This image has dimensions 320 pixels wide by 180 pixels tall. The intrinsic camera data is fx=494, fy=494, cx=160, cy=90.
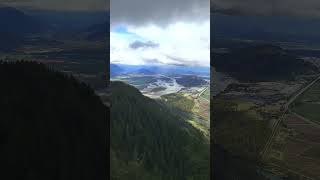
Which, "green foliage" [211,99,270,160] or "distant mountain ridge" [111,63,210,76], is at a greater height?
"distant mountain ridge" [111,63,210,76]

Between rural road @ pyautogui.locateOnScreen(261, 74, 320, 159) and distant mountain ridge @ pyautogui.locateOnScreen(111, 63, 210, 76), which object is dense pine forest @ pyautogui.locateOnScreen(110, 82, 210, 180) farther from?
rural road @ pyautogui.locateOnScreen(261, 74, 320, 159)

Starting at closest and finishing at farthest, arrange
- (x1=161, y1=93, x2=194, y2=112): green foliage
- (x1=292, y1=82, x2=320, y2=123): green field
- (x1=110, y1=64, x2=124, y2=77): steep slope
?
(x1=292, y1=82, x2=320, y2=123): green field < (x1=110, y1=64, x2=124, y2=77): steep slope < (x1=161, y1=93, x2=194, y2=112): green foliage

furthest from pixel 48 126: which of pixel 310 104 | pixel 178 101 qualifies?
pixel 310 104

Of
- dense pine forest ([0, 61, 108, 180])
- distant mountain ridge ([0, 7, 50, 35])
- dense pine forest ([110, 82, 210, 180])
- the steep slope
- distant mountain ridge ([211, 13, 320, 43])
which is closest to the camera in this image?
dense pine forest ([0, 61, 108, 180])

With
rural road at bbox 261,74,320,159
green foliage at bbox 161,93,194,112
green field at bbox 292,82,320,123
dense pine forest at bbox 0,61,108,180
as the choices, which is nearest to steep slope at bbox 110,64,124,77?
green foliage at bbox 161,93,194,112

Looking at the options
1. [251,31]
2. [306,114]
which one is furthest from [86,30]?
[306,114]

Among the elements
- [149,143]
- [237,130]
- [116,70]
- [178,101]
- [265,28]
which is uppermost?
[265,28]

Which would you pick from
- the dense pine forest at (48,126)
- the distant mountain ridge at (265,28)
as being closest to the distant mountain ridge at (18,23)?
the dense pine forest at (48,126)

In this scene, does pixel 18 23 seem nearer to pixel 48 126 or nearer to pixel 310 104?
pixel 48 126
